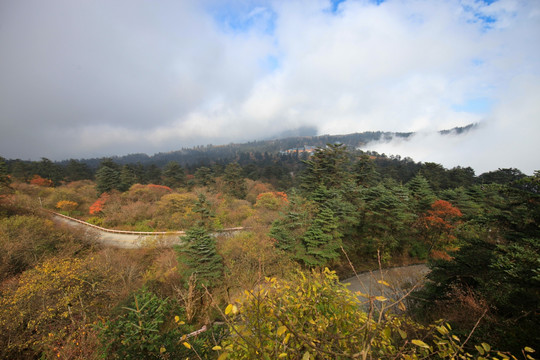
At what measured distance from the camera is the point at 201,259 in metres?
10.7

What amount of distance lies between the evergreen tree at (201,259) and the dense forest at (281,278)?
8 cm

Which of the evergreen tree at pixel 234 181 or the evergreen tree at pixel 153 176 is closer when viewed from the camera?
the evergreen tree at pixel 234 181

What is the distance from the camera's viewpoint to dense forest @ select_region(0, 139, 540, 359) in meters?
2.58

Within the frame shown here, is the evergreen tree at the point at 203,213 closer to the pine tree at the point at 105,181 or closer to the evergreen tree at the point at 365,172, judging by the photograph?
the evergreen tree at the point at 365,172

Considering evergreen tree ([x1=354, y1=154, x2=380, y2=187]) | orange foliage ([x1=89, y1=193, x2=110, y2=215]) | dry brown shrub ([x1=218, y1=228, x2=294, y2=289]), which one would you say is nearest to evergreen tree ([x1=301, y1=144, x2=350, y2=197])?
evergreen tree ([x1=354, y1=154, x2=380, y2=187])

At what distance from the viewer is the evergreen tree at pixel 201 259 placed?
10.7 meters

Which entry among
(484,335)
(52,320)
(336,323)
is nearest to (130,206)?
(52,320)

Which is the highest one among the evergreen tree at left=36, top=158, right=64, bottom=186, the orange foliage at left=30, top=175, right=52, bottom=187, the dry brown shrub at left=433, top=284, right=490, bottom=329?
the evergreen tree at left=36, top=158, right=64, bottom=186

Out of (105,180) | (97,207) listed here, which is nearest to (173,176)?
(105,180)

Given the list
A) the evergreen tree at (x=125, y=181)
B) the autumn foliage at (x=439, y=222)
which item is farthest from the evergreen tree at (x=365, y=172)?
the evergreen tree at (x=125, y=181)

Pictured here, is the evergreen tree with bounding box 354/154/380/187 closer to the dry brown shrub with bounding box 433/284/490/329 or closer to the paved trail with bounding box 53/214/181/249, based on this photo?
the dry brown shrub with bounding box 433/284/490/329

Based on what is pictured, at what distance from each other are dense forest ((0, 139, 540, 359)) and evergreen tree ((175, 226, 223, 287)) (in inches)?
3.1

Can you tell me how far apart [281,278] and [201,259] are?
4.59m

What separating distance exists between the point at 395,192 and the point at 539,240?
12.0 metres
